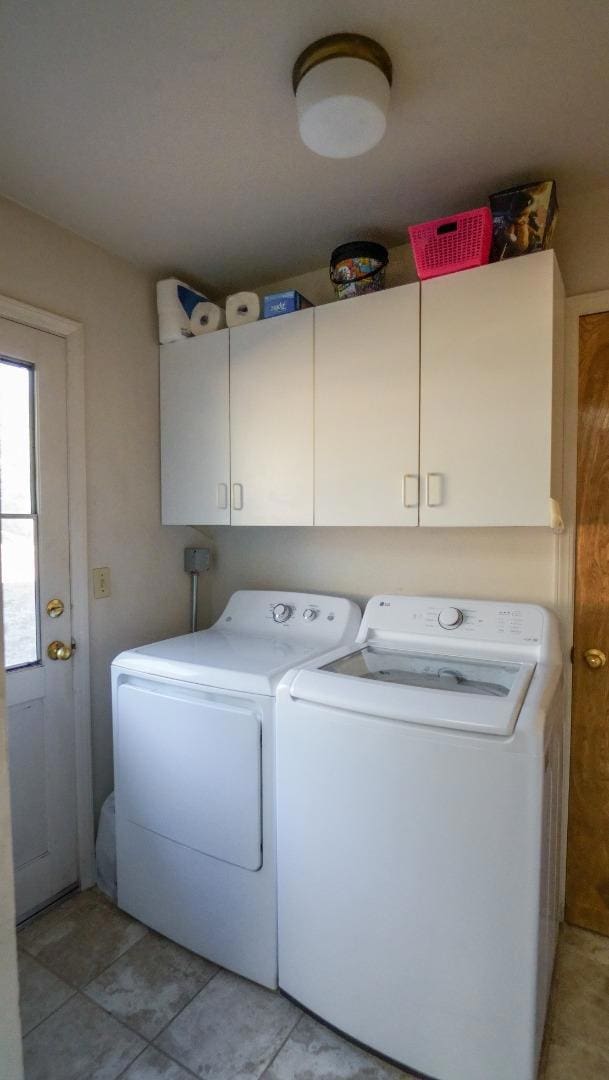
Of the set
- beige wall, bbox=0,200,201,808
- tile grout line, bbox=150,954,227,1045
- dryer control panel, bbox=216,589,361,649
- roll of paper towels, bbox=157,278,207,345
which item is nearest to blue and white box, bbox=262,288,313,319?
roll of paper towels, bbox=157,278,207,345

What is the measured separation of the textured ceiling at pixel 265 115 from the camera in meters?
1.08

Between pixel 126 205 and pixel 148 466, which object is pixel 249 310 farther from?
pixel 148 466

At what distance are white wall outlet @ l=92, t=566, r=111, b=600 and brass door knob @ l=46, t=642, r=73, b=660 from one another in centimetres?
22

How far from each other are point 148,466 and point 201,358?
513 mm

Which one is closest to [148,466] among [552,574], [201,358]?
[201,358]

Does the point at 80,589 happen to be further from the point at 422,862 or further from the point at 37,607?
the point at 422,862

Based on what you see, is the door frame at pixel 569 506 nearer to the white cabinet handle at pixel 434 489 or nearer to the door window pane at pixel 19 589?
the white cabinet handle at pixel 434 489

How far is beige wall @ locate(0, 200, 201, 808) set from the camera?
6.02 feet

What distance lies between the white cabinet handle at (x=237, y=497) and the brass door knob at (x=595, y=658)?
135 centimetres

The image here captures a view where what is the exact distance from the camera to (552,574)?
1.75 metres

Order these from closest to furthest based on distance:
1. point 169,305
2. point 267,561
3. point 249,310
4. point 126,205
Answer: point 126,205 → point 249,310 → point 169,305 → point 267,561

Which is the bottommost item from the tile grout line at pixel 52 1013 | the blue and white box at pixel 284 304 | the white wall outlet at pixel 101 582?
the tile grout line at pixel 52 1013

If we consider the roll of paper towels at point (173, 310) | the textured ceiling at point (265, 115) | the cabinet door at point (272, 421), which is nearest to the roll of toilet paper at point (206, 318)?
the roll of paper towels at point (173, 310)

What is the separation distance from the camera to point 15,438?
1751 millimetres
